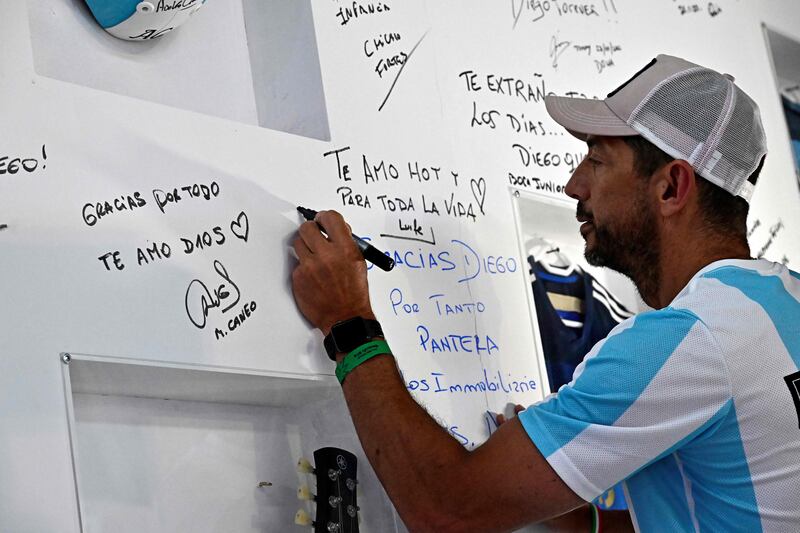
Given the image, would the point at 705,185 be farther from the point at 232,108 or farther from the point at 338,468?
the point at 232,108

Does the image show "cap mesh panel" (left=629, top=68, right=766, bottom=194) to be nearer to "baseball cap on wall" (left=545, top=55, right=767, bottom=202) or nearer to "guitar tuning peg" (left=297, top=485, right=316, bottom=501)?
"baseball cap on wall" (left=545, top=55, right=767, bottom=202)

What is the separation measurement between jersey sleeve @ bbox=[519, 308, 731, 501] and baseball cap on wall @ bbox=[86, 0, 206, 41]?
82cm

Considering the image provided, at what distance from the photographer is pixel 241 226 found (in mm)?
1630

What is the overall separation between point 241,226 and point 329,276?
5.8 inches

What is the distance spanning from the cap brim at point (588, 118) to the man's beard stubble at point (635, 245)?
0.11 m

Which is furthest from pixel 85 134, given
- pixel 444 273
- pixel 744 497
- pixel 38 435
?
pixel 744 497

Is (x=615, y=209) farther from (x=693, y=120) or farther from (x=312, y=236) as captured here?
(x=312, y=236)

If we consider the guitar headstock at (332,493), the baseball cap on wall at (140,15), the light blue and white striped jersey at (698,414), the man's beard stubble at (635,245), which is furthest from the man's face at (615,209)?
the baseball cap on wall at (140,15)

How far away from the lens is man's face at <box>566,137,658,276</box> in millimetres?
1604

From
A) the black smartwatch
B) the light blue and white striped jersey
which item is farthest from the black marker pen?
the light blue and white striped jersey

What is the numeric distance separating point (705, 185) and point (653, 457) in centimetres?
44

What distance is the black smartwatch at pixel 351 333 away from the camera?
1.54 m

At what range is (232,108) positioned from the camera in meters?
1.92

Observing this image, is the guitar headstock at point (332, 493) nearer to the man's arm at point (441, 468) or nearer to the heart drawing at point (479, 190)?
the man's arm at point (441, 468)
